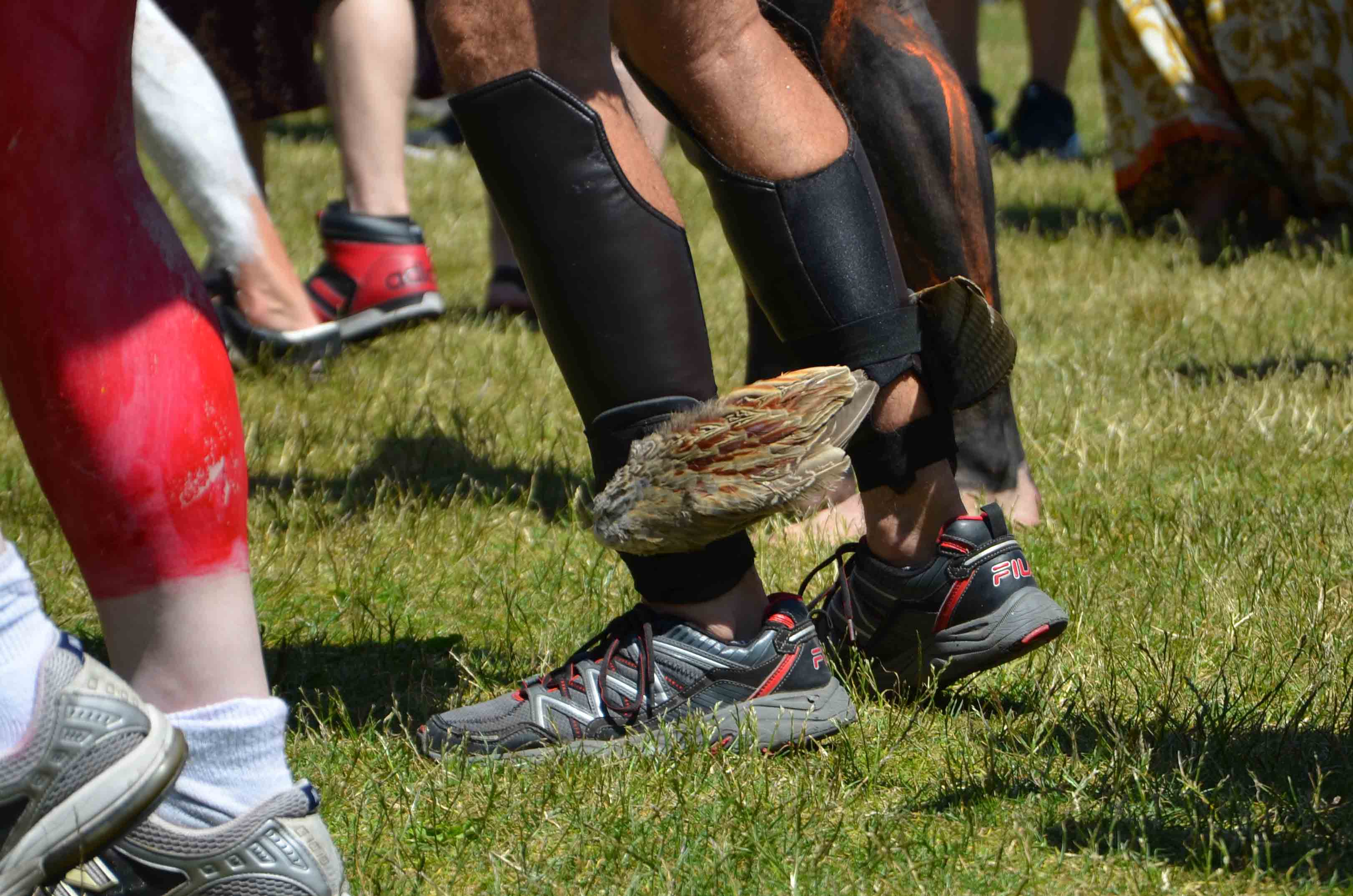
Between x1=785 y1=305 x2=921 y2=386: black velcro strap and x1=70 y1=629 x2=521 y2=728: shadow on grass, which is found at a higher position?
x1=785 y1=305 x2=921 y2=386: black velcro strap

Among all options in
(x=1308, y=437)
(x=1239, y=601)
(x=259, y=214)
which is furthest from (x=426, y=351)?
(x=1239, y=601)

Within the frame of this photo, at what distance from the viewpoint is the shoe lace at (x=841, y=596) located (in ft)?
6.24

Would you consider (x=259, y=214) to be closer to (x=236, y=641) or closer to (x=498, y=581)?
(x=498, y=581)

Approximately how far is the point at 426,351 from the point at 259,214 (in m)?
0.54

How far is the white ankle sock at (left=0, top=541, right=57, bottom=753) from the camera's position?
47.8 inches

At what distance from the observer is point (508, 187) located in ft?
5.44

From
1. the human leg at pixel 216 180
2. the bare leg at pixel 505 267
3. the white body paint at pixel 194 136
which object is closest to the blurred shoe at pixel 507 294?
the bare leg at pixel 505 267

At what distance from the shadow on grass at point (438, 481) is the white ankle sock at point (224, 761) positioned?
140cm

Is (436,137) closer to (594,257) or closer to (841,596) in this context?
(841,596)

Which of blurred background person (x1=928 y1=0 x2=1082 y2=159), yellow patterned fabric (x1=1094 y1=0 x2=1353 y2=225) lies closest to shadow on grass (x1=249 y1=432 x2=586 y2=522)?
yellow patterned fabric (x1=1094 y1=0 x2=1353 y2=225)

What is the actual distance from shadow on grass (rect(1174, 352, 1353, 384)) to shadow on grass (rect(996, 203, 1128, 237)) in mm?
1752

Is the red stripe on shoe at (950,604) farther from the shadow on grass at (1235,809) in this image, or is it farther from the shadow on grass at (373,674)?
the shadow on grass at (373,674)

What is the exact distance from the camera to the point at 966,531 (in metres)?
1.83

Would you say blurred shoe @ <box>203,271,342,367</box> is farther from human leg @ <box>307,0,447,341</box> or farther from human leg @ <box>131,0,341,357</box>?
human leg @ <box>307,0,447,341</box>
